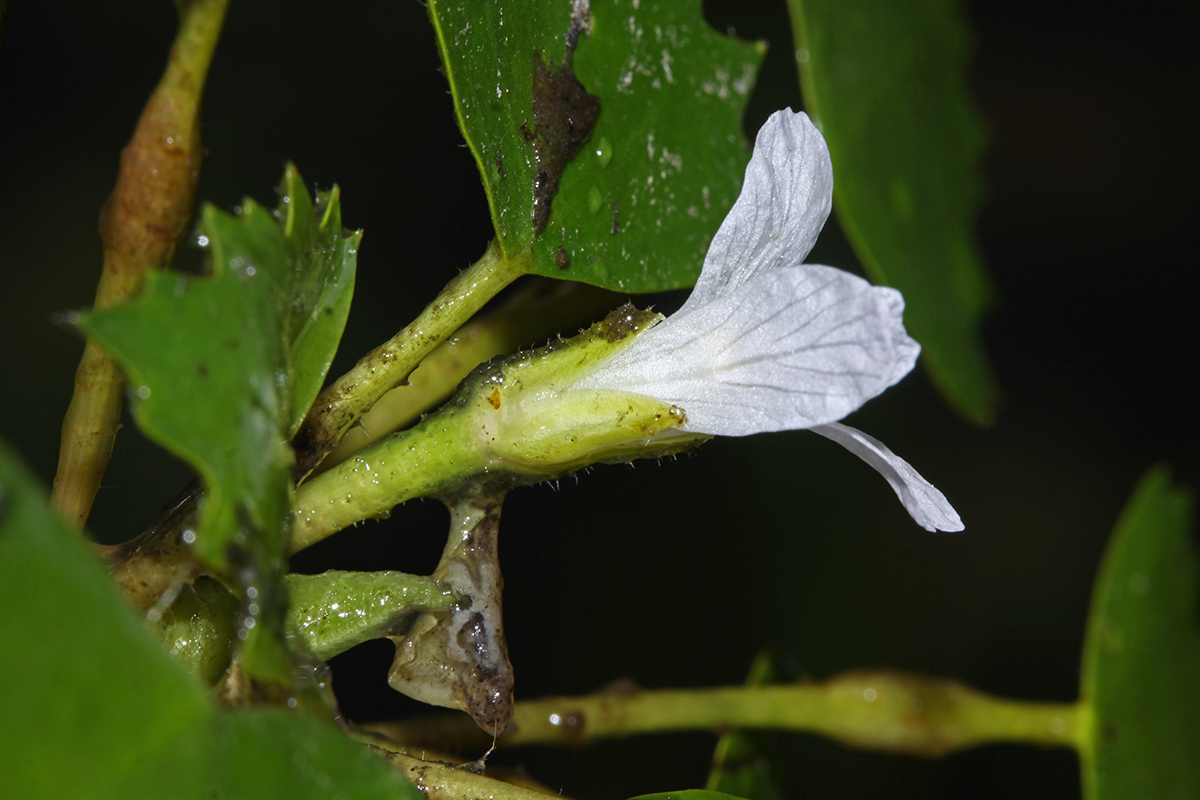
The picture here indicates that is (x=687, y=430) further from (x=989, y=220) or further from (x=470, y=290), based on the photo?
(x=989, y=220)

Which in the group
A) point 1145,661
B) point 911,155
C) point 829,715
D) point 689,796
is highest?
point 911,155

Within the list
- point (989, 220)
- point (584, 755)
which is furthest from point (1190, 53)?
point (584, 755)

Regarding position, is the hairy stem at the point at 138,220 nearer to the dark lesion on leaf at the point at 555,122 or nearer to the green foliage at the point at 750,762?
the dark lesion on leaf at the point at 555,122

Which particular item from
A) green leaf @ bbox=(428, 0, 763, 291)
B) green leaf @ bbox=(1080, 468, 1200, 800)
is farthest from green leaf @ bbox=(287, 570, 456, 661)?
green leaf @ bbox=(1080, 468, 1200, 800)

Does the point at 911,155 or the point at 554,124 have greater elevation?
the point at 554,124

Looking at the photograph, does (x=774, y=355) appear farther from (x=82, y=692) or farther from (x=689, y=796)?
(x=82, y=692)

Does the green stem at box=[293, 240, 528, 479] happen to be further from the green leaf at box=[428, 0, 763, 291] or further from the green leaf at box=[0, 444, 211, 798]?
the green leaf at box=[0, 444, 211, 798]

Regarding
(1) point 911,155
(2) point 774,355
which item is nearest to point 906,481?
(2) point 774,355
